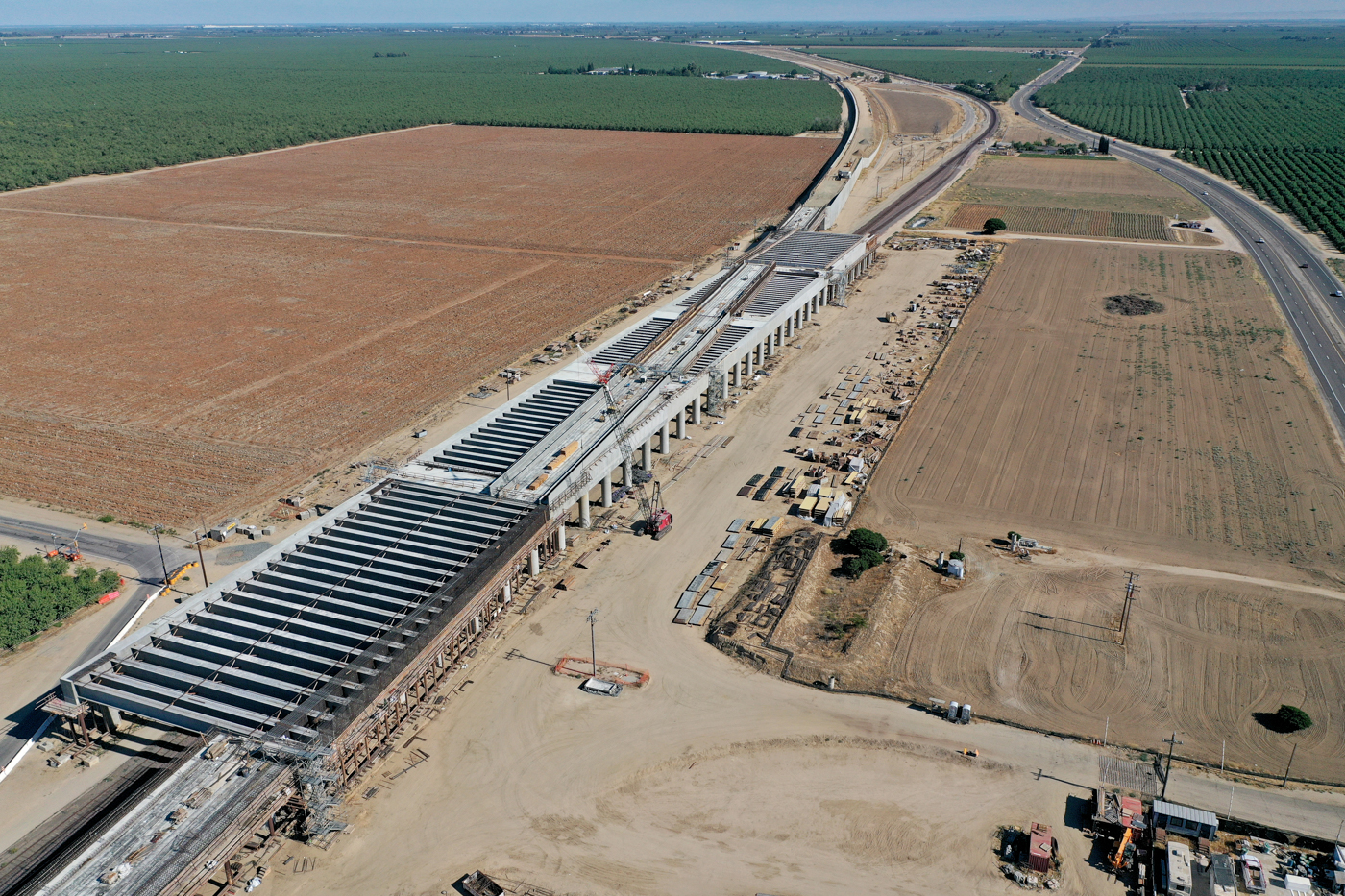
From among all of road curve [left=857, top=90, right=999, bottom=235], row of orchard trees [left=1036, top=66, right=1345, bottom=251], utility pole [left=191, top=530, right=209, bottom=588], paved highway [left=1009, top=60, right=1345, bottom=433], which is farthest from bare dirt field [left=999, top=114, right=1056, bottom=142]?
utility pole [left=191, top=530, right=209, bottom=588]

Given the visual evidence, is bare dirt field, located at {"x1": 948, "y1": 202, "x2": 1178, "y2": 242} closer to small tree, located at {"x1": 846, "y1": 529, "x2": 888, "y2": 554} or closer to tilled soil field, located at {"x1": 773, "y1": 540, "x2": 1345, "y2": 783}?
tilled soil field, located at {"x1": 773, "y1": 540, "x2": 1345, "y2": 783}

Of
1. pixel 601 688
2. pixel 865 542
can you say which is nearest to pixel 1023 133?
pixel 865 542

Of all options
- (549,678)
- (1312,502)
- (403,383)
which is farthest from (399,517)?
(1312,502)

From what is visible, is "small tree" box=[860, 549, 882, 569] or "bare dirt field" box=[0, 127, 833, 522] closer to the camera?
"small tree" box=[860, 549, 882, 569]

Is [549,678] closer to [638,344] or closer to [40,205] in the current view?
[638,344]

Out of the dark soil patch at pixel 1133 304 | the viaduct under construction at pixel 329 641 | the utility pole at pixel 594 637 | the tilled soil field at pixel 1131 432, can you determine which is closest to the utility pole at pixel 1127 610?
the tilled soil field at pixel 1131 432

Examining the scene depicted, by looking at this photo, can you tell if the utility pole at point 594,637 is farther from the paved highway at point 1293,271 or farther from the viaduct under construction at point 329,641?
the paved highway at point 1293,271
